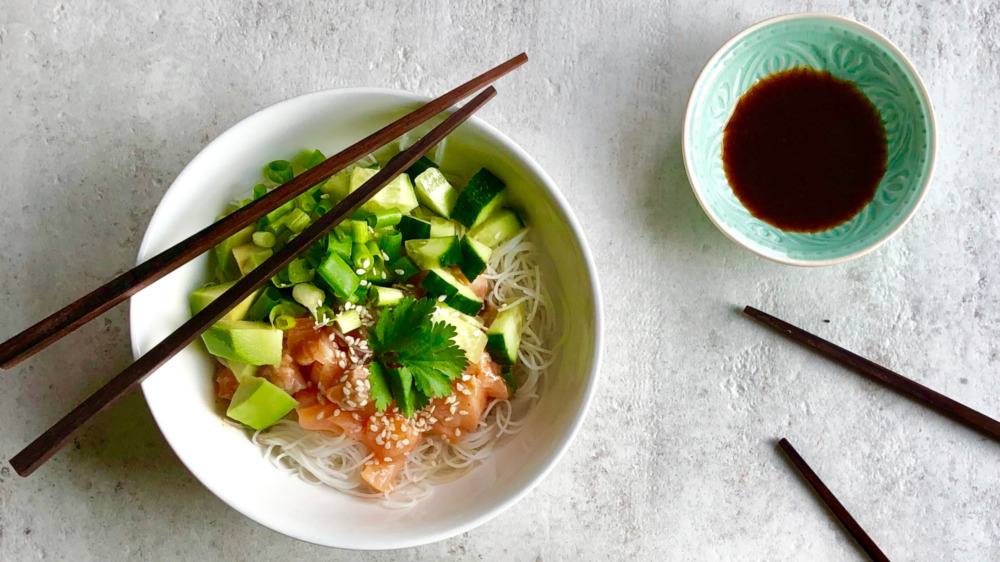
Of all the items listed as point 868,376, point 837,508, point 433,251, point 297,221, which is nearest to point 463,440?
point 433,251

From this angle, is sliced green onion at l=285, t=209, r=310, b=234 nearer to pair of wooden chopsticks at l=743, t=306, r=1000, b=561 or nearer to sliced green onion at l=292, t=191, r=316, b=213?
sliced green onion at l=292, t=191, r=316, b=213

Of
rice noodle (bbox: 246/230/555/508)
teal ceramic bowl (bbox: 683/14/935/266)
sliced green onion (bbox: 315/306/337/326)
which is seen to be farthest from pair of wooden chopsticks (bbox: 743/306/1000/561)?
sliced green onion (bbox: 315/306/337/326)

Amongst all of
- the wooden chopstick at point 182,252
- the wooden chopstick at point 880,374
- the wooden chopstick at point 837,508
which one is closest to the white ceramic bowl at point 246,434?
the wooden chopstick at point 182,252

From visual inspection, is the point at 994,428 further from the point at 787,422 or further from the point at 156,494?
the point at 156,494

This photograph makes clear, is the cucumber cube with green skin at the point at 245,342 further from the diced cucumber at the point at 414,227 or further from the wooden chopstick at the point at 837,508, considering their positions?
the wooden chopstick at the point at 837,508

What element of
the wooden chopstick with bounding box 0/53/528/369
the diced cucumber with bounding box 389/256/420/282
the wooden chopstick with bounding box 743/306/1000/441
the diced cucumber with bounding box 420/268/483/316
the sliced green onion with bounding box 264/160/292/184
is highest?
the wooden chopstick with bounding box 0/53/528/369

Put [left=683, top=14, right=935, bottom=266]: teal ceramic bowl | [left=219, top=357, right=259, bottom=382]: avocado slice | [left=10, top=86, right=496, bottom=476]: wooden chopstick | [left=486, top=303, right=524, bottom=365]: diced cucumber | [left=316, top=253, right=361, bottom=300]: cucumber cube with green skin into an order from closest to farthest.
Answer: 1. [left=10, top=86, right=496, bottom=476]: wooden chopstick
2. [left=316, top=253, right=361, bottom=300]: cucumber cube with green skin
3. [left=219, top=357, right=259, bottom=382]: avocado slice
4. [left=486, top=303, right=524, bottom=365]: diced cucumber
5. [left=683, top=14, right=935, bottom=266]: teal ceramic bowl

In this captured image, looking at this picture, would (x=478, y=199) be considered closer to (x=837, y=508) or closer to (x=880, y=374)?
(x=880, y=374)
